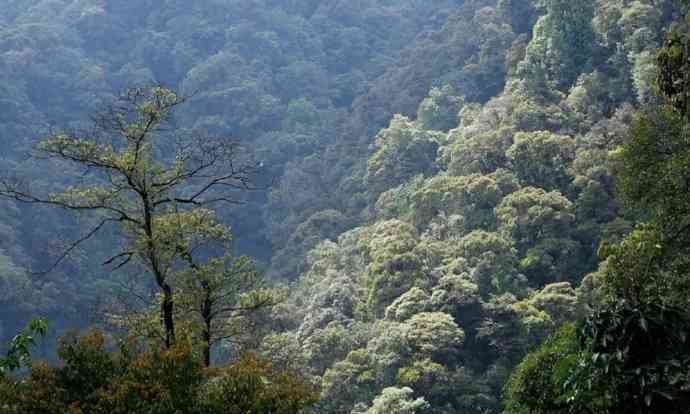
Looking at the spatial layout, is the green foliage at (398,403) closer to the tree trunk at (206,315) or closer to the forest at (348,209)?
the forest at (348,209)

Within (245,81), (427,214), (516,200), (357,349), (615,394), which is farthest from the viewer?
(245,81)

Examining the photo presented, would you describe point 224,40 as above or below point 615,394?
above

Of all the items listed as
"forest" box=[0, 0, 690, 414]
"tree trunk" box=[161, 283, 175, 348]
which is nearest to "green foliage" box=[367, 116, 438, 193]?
"forest" box=[0, 0, 690, 414]

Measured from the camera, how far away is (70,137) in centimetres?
976

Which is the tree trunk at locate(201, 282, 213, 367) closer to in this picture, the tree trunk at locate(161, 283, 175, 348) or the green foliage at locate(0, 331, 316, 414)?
the tree trunk at locate(161, 283, 175, 348)

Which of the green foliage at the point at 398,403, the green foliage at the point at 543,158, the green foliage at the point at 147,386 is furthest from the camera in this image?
the green foliage at the point at 543,158

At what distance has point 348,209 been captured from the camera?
41.8 meters

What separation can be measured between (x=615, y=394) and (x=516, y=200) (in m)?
19.7

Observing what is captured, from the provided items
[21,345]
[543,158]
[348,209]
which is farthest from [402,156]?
[21,345]

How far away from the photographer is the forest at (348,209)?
8094 millimetres

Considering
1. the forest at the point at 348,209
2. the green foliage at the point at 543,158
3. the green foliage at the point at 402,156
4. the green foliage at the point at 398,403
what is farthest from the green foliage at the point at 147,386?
the green foliage at the point at 402,156

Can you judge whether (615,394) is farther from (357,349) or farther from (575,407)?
(357,349)

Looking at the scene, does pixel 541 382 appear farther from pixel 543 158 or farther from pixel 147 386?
pixel 543 158

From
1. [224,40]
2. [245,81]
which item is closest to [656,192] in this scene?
[245,81]
